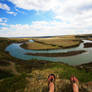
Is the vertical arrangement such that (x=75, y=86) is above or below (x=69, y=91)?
above

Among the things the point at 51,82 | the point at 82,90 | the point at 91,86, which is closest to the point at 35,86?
the point at 51,82

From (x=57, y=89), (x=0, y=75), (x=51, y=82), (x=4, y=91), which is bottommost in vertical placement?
(x=0, y=75)

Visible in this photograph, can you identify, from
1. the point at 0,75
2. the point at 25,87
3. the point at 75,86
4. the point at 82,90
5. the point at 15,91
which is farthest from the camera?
the point at 0,75

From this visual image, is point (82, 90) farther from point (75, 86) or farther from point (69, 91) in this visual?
point (75, 86)

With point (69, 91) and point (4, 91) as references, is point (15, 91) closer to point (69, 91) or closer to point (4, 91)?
point (4, 91)

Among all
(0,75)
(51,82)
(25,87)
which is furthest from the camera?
(0,75)

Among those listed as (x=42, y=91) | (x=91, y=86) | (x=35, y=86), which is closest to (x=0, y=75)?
(x=35, y=86)

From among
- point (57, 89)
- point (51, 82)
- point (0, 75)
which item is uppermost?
point (51, 82)

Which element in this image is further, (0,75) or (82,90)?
(0,75)

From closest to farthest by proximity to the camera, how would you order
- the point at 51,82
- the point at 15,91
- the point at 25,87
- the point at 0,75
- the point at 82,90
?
the point at 51,82
the point at 82,90
the point at 15,91
the point at 25,87
the point at 0,75
